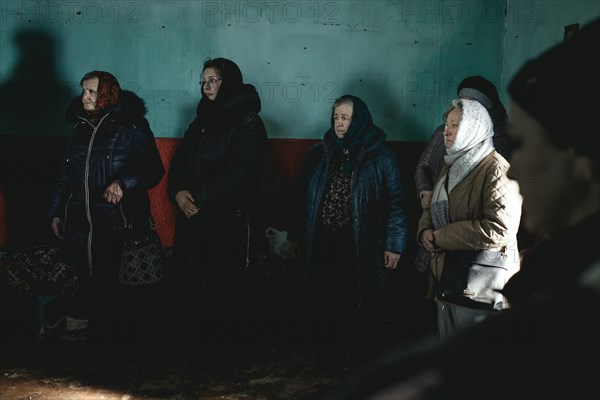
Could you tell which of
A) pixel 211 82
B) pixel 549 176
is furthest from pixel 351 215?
pixel 549 176

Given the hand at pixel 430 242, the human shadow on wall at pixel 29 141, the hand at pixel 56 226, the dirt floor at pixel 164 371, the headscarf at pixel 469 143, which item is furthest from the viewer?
the human shadow on wall at pixel 29 141

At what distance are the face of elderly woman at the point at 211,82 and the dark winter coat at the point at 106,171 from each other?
53cm

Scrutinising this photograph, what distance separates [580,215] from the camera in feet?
2.51

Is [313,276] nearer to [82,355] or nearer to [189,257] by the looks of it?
[189,257]

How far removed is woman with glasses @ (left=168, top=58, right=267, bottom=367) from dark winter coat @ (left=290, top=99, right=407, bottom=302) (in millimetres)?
395

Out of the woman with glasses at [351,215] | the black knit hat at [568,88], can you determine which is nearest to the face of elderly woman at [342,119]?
the woman with glasses at [351,215]

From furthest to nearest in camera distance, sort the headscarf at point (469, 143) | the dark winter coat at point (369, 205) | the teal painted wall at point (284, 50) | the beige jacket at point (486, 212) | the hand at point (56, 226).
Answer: the teal painted wall at point (284, 50) < the hand at point (56, 226) < the dark winter coat at point (369, 205) < the headscarf at point (469, 143) < the beige jacket at point (486, 212)

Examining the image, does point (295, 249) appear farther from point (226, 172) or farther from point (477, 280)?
point (477, 280)

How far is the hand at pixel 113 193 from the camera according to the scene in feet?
12.7

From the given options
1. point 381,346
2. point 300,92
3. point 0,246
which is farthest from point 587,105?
point 0,246

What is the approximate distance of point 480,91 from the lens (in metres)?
3.92

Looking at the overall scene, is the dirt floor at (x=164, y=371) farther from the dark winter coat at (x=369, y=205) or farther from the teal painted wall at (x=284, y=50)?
the teal painted wall at (x=284, y=50)

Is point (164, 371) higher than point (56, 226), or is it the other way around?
point (56, 226)

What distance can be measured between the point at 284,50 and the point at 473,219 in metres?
2.43
